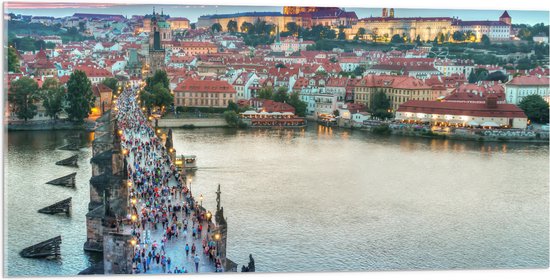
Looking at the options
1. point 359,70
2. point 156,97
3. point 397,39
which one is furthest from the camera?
point 359,70

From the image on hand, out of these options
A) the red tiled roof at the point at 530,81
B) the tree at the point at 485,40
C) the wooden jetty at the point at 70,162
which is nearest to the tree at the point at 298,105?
the red tiled roof at the point at 530,81

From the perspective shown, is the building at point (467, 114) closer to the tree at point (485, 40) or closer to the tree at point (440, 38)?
the tree at point (440, 38)

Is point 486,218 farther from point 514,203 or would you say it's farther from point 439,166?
point 439,166

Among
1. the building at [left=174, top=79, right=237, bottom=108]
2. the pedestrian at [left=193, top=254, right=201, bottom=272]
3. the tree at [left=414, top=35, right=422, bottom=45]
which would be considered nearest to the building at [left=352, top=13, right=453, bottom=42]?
the tree at [left=414, top=35, right=422, bottom=45]

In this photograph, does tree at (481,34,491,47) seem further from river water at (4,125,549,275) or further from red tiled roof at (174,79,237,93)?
river water at (4,125,549,275)

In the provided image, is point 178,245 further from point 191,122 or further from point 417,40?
point 417,40

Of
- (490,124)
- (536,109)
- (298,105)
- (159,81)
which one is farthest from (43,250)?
(159,81)
